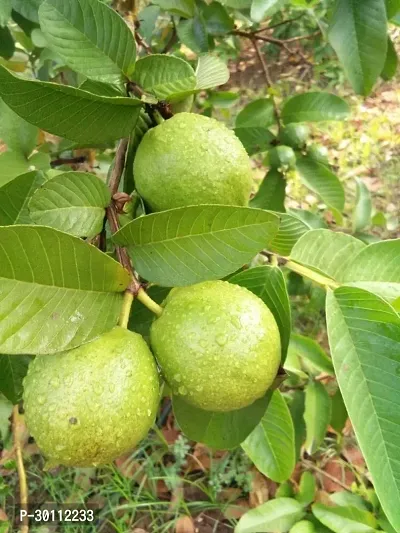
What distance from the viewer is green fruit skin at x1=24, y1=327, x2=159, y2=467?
2.20 feet

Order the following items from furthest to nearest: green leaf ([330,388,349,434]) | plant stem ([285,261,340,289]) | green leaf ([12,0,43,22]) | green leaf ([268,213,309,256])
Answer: green leaf ([330,388,349,434])
green leaf ([12,0,43,22])
green leaf ([268,213,309,256])
plant stem ([285,261,340,289])

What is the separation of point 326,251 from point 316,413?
2.20 feet

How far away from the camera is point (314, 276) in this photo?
91 centimetres

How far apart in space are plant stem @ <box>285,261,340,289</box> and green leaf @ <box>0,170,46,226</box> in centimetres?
45

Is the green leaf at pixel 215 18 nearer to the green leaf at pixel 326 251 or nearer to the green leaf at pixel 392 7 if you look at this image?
the green leaf at pixel 392 7

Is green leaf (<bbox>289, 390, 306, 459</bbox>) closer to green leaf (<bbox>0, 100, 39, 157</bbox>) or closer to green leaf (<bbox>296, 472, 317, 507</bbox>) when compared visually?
green leaf (<bbox>296, 472, 317, 507</bbox>)

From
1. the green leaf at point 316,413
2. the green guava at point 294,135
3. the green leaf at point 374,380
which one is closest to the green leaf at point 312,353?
the green leaf at point 316,413

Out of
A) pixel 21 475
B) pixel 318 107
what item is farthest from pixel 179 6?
pixel 21 475

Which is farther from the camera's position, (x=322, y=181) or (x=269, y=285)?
(x=322, y=181)

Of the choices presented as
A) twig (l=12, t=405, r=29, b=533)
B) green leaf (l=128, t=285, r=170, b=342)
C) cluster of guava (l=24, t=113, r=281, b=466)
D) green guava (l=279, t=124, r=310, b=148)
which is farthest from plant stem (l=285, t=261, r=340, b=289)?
twig (l=12, t=405, r=29, b=533)

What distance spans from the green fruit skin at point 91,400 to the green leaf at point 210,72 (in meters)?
0.47

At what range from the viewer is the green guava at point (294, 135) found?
161cm

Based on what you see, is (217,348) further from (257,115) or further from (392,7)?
(257,115)

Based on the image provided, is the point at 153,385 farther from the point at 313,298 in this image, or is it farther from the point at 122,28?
the point at 313,298
